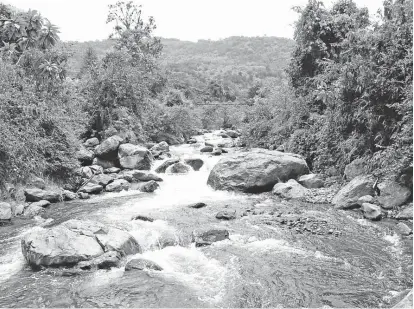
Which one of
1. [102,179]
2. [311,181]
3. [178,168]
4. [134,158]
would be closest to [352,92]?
[311,181]

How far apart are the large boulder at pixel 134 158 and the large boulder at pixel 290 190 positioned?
20.6 feet

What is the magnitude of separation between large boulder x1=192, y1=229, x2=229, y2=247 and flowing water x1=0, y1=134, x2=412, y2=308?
208 millimetres

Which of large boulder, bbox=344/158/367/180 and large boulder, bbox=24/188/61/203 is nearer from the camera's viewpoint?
large boulder, bbox=24/188/61/203

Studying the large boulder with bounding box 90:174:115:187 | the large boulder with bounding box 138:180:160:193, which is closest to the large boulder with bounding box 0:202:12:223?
the large boulder with bounding box 90:174:115:187

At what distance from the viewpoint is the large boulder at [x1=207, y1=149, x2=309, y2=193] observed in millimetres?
14086

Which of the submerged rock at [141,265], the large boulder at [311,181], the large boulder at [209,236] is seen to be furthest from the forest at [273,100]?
the submerged rock at [141,265]

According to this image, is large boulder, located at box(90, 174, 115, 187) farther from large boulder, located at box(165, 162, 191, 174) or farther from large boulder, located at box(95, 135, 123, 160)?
large boulder, located at box(165, 162, 191, 174)

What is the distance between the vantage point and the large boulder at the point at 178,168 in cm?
1712

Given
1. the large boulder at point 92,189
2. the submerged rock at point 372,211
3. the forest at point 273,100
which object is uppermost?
the forest at point 273,100

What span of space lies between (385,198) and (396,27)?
4.93 meters

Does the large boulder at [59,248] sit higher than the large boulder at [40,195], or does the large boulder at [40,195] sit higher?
the large boulder at [59,248]

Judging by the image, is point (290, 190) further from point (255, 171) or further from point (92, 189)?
point (92, 189)

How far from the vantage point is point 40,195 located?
12695 millimetres

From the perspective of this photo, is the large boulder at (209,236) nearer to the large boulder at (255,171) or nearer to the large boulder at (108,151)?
the large boulder at (255,171)
